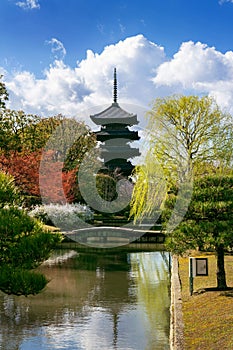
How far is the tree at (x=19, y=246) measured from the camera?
7277mm

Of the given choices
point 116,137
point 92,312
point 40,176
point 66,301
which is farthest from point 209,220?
point 116,137

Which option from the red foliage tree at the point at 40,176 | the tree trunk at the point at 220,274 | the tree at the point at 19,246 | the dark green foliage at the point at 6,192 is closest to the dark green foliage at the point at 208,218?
the tree trunk at the point at 220,274

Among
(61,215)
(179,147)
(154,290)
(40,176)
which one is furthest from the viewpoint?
(40,176)

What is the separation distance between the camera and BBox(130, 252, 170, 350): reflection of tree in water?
10070mm

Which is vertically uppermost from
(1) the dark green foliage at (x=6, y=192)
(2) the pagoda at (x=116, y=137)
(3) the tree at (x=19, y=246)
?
(2) the pagoda at (x=116, y=137)

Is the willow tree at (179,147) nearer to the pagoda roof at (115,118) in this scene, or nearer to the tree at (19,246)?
the tree at (19,246)

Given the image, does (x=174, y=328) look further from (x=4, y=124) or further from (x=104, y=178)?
(x=104, y=178)

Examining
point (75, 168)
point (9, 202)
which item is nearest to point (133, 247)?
point (75, 168)

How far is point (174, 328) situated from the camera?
888 centimetres

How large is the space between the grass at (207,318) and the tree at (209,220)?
958mm

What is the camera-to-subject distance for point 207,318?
9.27 metres

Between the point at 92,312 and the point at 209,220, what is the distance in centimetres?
336

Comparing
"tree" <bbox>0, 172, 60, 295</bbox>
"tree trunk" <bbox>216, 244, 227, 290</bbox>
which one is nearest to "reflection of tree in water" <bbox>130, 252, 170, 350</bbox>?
"tree trunk" <bbox>216, 244, 227, 290</bbox>

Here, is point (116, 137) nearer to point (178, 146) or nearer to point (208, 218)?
point (178, 146)
